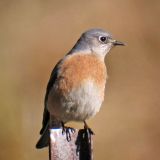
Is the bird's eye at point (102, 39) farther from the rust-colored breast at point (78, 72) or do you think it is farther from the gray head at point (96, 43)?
the rust-colored breast at point (78, 72)

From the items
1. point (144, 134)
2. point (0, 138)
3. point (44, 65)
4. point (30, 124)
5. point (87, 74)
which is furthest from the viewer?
point (44, 65)

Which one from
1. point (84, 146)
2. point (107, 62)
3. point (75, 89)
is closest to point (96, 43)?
point (75, 89)

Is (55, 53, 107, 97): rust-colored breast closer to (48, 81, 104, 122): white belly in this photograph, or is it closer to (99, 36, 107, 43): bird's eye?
(48, 81, 104, 122): white belly

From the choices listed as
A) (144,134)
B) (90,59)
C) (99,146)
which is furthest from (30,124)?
(90,59)

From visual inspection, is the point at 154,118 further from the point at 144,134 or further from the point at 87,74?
the point at 87,74

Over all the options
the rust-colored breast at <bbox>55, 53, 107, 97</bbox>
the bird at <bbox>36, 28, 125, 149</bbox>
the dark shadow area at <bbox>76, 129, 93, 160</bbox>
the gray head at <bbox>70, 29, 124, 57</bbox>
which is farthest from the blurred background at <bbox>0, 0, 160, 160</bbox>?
the dark shadow area at <bbox>76, 129, 93, 160</bbox>

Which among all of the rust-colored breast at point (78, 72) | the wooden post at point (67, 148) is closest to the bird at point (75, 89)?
the rust-colored breast at point (78, 72)
